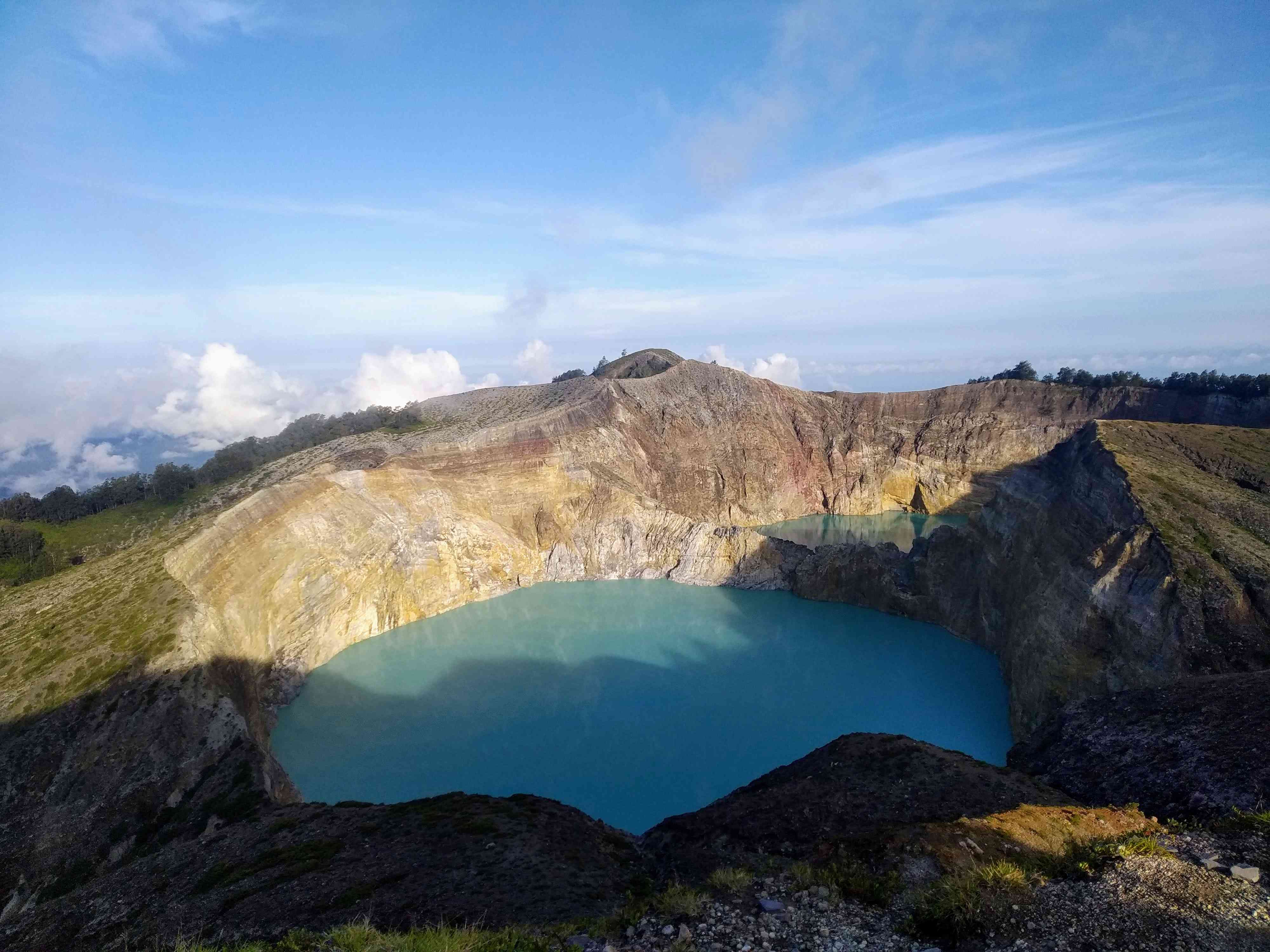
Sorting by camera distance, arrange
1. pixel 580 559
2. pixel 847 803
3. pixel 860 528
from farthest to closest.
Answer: pixel 860 528 → pixel 580 559 → pixel 847 803

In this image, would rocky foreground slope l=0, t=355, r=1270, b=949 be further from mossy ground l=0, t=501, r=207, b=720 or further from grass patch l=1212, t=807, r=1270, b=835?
grass patch l=1212, t=807, r=1270, b=835

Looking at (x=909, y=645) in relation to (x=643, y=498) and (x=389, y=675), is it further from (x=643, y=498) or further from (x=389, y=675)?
(x=389, y=675)

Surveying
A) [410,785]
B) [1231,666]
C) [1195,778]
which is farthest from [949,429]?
[410,785]

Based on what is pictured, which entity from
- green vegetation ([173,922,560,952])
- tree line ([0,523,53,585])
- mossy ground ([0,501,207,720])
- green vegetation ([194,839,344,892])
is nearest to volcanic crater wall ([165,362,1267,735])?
mossy ground ([0,501,207,720])

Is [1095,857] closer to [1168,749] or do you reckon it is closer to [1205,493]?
[1168,749]

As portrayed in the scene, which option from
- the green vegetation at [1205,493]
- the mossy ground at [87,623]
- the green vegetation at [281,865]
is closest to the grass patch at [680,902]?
the green vegetation at [281,865]

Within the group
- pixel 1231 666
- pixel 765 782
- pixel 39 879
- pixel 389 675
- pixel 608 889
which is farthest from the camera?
pixel 389 675

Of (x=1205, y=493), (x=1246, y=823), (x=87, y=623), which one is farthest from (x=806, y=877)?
(x=87, y=623)
